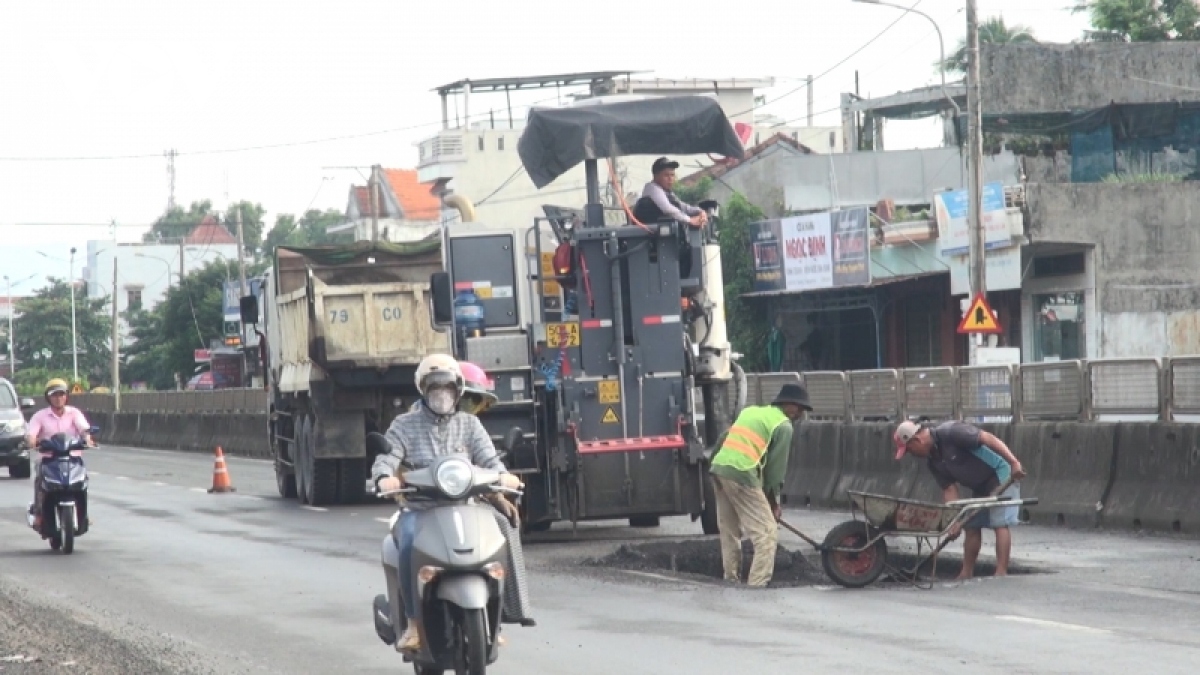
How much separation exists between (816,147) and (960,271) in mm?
54173

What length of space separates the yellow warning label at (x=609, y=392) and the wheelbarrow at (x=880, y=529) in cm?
361

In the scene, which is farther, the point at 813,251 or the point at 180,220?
the point at 180,220

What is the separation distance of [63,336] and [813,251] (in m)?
72.6

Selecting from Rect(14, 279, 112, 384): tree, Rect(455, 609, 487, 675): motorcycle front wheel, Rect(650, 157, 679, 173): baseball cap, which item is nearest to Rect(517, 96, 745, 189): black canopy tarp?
Rect(650, 157, 679, 173): baseball cap

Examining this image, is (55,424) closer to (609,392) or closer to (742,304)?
(609,392)

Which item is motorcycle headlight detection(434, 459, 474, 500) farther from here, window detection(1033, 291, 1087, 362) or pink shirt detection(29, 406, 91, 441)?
window detection(1033, 291, 1087, 362)

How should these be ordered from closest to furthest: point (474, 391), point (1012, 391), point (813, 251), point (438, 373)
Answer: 1. point (438, 373)
2. point (474, 391)
3. point (1012, 391)
4. point (813, 251)

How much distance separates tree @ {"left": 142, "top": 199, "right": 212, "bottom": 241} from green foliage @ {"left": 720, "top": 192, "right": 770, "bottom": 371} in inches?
3881

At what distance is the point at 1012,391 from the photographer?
1880cm

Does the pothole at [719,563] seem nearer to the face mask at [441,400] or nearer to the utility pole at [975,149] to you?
the face mask at [441,400]

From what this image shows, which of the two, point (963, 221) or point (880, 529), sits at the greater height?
point (963, 221)

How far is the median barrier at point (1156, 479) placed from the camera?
15742mm

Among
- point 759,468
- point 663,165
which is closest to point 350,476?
point 663,165

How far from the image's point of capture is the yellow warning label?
642 inches
